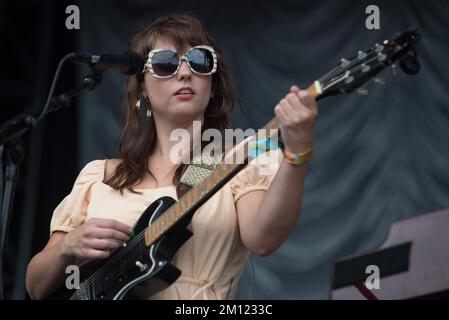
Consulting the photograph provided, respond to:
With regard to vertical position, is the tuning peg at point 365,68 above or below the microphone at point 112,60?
below

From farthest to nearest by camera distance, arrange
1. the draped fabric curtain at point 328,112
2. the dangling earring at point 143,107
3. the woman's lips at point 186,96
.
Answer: the draped fabric curtain at point 328,112, the dangling earring at point 143,107, the woman's lips at point 186,96

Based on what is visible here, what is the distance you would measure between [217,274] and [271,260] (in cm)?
255

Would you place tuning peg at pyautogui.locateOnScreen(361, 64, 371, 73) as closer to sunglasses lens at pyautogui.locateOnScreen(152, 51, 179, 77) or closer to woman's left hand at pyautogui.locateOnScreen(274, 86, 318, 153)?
woman's left hand at pyautogui.locateOnScreen(274, 86, 318, 153)

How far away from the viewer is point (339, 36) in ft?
16.3

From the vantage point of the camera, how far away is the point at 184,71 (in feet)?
9.27

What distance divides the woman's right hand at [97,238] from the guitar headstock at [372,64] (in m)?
0.77

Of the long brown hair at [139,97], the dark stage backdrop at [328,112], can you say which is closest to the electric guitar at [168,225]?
the long brown hair at [139,97]

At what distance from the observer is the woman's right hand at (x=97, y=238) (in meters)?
2.66

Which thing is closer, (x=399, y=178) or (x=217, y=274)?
(x=217, y=274)

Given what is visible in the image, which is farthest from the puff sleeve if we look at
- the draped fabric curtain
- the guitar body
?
the draped fabric curtain

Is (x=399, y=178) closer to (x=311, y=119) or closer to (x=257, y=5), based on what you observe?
(x=257, y=5)

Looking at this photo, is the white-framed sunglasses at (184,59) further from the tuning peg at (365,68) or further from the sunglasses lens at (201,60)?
the tuning peg at (365,68)

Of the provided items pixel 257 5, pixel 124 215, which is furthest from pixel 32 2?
pixel 124 215

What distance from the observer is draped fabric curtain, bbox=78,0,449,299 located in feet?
15.7
